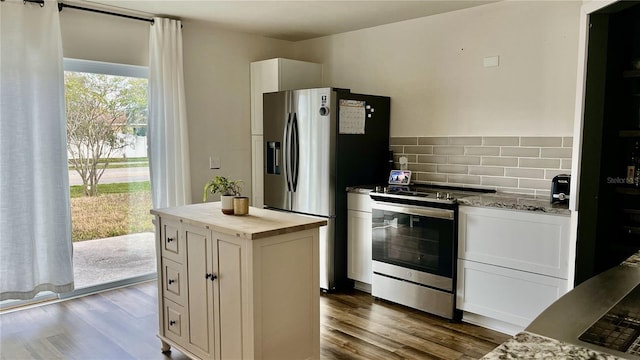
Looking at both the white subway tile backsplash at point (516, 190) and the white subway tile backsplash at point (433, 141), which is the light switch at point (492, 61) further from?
the white subway tile backsplash at point (516, 190)

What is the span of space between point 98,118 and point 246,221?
232 cm

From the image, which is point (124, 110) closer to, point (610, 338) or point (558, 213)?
point (558, 213)

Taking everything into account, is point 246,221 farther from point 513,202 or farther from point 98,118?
point 98,118

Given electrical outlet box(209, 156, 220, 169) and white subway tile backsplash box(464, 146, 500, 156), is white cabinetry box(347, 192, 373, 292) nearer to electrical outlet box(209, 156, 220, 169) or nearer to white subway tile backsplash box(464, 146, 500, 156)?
white subway tile backsplash box(464, 146, 500, 156)

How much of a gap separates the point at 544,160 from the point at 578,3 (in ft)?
3.69

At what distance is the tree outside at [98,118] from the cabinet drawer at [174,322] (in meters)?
1.72

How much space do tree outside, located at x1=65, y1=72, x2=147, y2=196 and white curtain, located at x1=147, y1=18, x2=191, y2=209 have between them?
0.22 meters

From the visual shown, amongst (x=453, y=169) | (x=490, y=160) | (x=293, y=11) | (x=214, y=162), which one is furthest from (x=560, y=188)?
(x=214, y=162)

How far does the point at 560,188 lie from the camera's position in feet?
10.4

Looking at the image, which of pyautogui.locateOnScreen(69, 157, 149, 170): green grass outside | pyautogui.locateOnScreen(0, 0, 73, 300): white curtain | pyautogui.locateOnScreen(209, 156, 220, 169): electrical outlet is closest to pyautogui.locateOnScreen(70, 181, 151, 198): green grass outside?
pyautogui.locateOnScreen(69, 157, 149, 170): green grass outside

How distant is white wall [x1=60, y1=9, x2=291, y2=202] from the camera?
13.2 ft

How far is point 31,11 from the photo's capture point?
11.5 ft

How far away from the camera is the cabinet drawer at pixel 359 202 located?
13.2ft

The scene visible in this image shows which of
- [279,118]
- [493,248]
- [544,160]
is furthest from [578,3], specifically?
[279,118]
